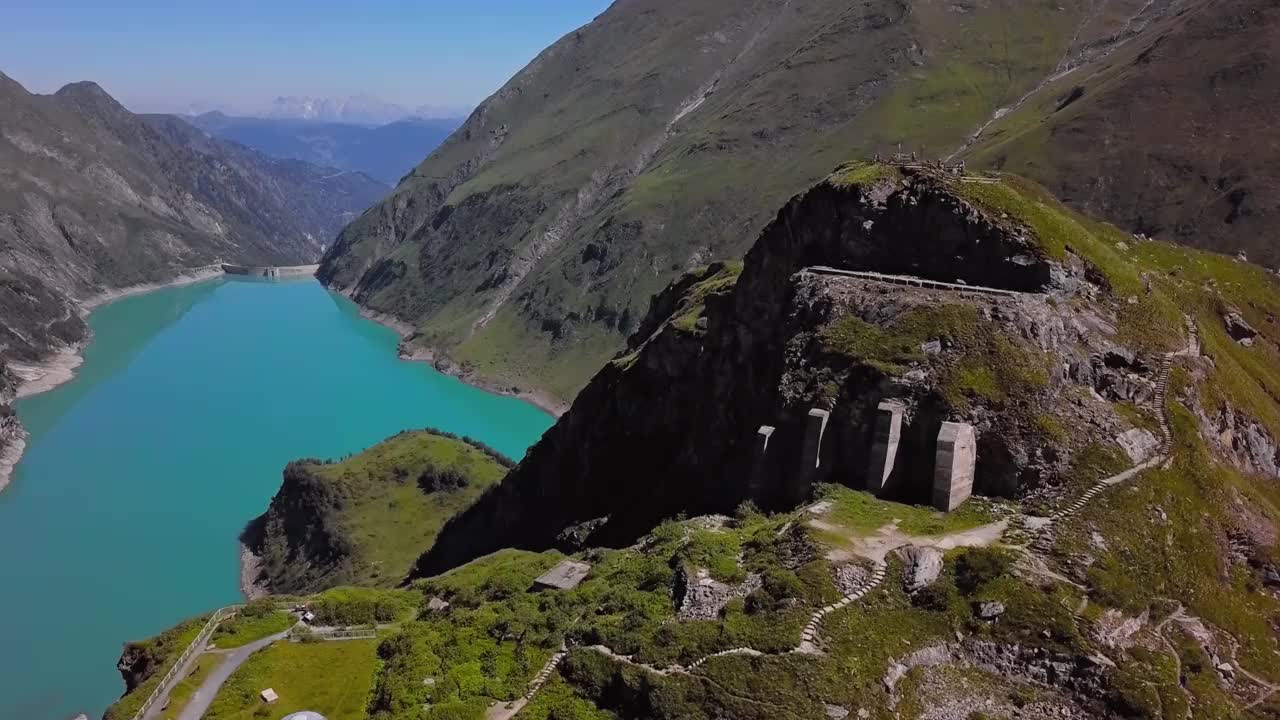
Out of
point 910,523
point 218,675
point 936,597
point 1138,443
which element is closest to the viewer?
point 936,597

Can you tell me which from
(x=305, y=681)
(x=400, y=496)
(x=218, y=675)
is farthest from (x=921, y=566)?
(x=400, y=496)

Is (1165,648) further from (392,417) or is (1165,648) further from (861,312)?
(392,417)

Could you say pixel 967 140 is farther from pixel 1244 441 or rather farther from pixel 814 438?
pixel 814 438

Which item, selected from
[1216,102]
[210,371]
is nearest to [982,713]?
[1216,102]

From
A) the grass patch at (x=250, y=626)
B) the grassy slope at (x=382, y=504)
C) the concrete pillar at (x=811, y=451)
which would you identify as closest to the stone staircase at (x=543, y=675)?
the concrete pillar at (x=811, y=451)

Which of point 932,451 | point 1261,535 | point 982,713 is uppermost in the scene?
point 932,451

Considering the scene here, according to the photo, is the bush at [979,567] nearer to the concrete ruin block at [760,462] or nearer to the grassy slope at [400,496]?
the concrete ruin block at [760,462]

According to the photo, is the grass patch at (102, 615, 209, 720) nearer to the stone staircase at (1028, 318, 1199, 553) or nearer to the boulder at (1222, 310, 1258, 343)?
the stone staircase at (1028, 318, 1199, 553)
